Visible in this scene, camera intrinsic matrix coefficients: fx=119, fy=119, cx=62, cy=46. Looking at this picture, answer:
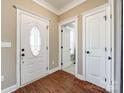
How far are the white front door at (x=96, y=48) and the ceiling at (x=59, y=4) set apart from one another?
97cm

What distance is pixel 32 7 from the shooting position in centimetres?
381

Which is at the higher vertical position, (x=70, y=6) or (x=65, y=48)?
(x=70, y=6)

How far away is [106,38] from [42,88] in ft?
7.17

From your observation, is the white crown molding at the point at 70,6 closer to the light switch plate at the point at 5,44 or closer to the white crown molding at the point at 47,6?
the white crown molding at the point at 47,6

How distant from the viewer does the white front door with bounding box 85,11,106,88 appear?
10.8 feet

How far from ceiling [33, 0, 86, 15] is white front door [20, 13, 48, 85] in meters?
0.71

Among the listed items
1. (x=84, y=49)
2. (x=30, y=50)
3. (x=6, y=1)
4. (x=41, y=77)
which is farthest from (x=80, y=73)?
(x=6, y=1)

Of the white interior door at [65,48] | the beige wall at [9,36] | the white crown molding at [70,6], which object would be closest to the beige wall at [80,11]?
the white crown molding at [70,6]

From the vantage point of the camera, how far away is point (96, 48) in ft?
11.5

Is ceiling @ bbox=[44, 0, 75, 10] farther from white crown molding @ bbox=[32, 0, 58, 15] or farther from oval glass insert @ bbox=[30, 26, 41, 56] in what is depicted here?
oval glass insert @ bbox=[30, 26, 41, 56]

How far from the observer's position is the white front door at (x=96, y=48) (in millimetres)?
3293

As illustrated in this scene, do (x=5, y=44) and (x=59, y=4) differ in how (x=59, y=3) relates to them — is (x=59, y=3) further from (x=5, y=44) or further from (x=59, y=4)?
(x=5, y=44)

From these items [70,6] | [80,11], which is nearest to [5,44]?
[80,11]

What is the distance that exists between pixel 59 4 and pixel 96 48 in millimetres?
2398
